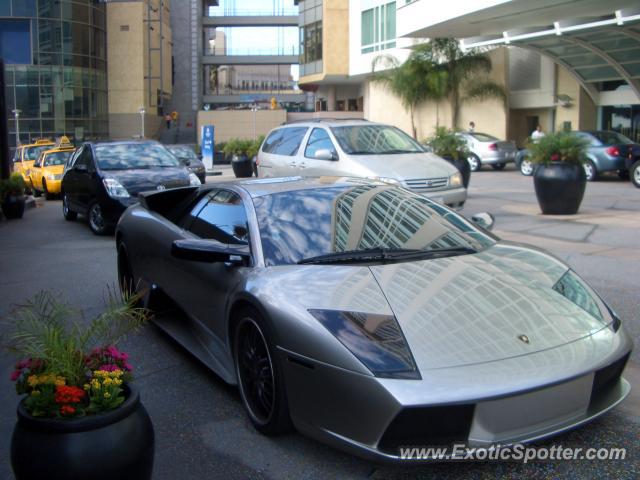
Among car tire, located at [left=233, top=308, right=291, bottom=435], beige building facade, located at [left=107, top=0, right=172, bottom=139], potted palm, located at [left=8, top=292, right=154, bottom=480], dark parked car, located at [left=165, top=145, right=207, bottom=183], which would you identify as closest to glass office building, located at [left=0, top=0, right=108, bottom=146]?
beige building facade, located at [left=107, top=0, right=172, bottom=139]

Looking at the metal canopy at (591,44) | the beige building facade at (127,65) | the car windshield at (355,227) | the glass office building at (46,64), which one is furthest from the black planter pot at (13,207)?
the beige building facade at (127,65)

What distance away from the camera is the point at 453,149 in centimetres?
1574

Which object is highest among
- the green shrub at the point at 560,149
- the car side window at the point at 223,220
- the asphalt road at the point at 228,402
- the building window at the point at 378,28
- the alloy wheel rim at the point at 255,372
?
the building window at the point at 378,28

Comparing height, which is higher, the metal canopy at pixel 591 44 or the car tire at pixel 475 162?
the metal canopy at pixel 591 44

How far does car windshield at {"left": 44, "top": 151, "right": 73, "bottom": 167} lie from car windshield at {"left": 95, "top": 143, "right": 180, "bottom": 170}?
10.2 m

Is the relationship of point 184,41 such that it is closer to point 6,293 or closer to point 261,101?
point 261,101

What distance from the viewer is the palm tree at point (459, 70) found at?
34.1 meters

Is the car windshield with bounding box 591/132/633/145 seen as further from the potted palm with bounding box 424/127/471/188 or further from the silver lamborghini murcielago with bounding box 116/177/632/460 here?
the silver lamborghini murcielago with bounding box 116/177/632/460

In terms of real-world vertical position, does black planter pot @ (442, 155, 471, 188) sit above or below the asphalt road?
above

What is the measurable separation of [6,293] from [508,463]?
252 inches

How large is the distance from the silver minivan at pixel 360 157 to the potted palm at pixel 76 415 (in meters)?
8.06

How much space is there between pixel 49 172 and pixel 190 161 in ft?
15.8

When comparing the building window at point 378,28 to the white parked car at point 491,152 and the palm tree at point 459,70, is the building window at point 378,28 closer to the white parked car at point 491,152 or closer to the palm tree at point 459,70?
the palm tree at point 459,70

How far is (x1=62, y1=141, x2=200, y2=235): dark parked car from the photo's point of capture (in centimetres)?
1236
